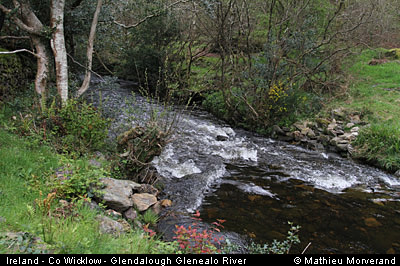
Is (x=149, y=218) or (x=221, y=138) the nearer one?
(x=149, y=218)

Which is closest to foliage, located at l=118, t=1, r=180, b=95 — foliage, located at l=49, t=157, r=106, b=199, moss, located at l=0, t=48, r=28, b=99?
moss, located at l=0, t=48, r=28, b=99

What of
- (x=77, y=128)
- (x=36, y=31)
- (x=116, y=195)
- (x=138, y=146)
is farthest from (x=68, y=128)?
(x=36, y=31)

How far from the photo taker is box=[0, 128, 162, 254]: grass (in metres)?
3.04

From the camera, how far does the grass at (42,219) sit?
3.04 meters

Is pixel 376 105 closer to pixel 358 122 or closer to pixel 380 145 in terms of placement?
pixel 358 122

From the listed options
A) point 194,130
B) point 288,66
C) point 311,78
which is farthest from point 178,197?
point 311,78

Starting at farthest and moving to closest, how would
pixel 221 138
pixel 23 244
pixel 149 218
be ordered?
pixel 221 138, pixel 149 218, pixel 23 244

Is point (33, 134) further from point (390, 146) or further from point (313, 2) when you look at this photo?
point (313, 2)

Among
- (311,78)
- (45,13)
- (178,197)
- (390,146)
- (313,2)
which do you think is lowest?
(178,197)

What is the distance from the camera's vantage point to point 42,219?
3.46 metres

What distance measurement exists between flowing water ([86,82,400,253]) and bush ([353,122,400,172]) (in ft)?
1.31

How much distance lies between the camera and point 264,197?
252 inches

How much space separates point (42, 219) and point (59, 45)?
576 cm
